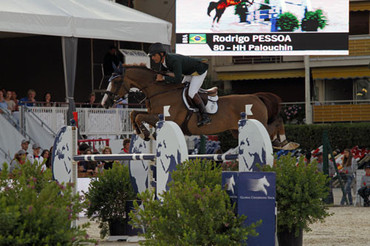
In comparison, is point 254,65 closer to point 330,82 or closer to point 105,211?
point 330,82

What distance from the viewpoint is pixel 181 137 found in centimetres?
830

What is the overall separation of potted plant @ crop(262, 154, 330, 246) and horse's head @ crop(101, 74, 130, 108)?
406cm

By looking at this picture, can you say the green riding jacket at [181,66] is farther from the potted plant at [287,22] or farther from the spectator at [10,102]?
the potted plant at [287,22]

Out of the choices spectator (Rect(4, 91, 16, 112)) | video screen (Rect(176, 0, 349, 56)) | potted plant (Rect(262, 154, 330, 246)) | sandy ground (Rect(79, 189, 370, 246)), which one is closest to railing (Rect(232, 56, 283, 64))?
video screen (Rect(176, 0, 349, 56))

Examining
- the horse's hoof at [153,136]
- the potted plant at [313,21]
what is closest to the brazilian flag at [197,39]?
the potted plant at [313,21]

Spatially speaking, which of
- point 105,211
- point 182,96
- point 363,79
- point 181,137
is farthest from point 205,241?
point 363,79

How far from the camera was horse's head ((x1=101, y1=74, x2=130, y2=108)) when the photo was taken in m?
12.0

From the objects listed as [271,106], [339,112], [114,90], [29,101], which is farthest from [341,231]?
[339,112]

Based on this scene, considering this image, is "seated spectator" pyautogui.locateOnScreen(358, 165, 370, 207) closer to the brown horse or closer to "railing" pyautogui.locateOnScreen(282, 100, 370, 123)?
the brown horse

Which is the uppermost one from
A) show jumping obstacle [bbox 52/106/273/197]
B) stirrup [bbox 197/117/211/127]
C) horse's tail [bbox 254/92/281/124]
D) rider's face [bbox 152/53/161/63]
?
rider's face [bbox 152/53/161/63]

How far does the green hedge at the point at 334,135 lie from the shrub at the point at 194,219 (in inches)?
1081

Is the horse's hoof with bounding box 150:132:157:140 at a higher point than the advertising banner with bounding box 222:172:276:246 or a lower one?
higher

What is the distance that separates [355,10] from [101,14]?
64.2 feet

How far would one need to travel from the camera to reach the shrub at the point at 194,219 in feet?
21.4
